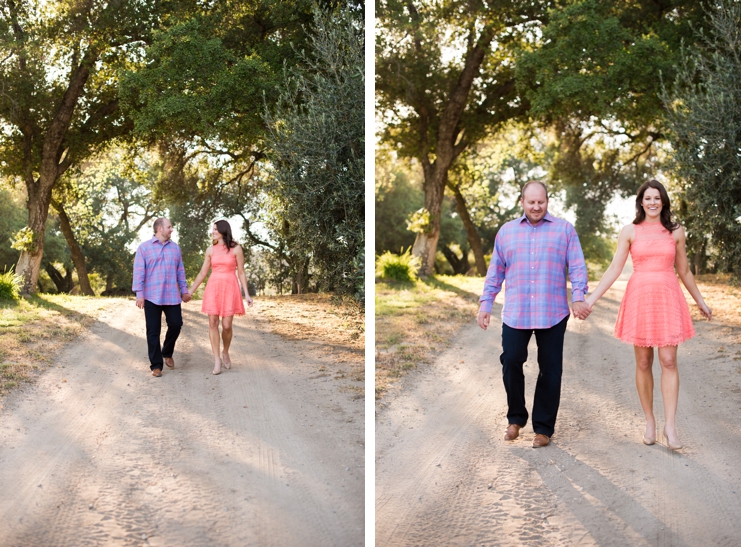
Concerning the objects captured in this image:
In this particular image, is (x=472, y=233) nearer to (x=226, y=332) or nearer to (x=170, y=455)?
(x=226, y=332)

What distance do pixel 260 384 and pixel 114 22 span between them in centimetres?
222

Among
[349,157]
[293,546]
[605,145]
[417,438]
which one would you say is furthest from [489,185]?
[293,546]

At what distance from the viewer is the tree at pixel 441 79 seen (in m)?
6.46

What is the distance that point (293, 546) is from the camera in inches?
101

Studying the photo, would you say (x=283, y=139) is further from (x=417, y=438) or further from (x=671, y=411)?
(x=671, y=411)

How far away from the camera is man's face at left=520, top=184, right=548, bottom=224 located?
2.99 metres

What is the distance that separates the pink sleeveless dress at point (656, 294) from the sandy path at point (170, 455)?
1562 millimetres

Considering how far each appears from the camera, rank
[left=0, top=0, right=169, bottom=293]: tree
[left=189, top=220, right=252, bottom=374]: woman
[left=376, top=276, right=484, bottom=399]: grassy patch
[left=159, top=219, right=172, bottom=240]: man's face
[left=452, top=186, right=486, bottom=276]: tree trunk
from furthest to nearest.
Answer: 1. [left=452, top=186, right=486, bottom=276]: tree trunk
2. [left=376, top=276, right=484, bottom=399]: grassy patch
3. [left=189, top=220, right=252, bottom=374]: woman
4. [left=159, top=219, right=172, bottom=240]: man's face
5. [left=0, top=0, right=169, bottom=293]: tree

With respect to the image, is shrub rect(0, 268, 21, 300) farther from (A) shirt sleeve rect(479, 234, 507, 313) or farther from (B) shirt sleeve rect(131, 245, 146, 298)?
(A) shirt sleeve rect(479, 234, 507, 313)

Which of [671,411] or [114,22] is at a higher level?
[114,22]

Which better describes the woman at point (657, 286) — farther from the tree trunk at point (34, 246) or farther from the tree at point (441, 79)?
the tree at point (441, 79)

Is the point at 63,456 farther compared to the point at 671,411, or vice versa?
the point at 671,411

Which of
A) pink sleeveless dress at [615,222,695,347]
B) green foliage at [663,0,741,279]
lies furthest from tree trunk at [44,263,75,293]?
green foliage at [663,0,741,279]

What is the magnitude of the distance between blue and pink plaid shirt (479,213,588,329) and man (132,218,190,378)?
5.52 feet
